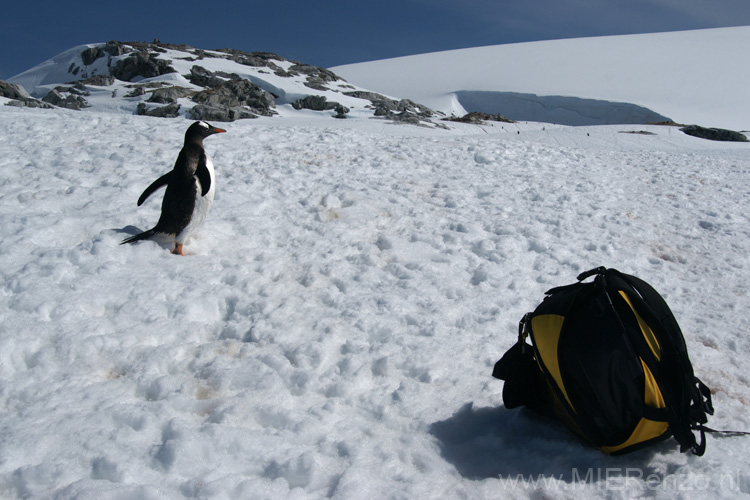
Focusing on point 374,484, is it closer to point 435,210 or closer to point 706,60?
point 435,210

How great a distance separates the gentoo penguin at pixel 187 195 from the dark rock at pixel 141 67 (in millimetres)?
36139

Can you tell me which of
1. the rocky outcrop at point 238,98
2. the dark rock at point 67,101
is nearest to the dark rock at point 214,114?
the rocky outcrop at point 238,98

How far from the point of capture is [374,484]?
222cm

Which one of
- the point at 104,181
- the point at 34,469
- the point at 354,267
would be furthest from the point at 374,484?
the point at 104,181

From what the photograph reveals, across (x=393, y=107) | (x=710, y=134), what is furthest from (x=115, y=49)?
(x=710, y=134)

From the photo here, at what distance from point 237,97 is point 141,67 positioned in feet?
46.7

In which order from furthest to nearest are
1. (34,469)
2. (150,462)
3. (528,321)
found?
(528,321) < (150,462) < (34,469)

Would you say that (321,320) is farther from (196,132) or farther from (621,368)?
(196,132)

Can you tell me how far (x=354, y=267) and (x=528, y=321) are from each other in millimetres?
2078

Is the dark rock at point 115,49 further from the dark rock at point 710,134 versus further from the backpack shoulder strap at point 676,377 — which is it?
the backpack shoulder strap at point 676,377

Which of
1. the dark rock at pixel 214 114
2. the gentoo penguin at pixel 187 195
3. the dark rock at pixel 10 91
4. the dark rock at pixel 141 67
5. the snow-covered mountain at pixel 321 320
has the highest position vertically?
the dark rock at pixel 141 67

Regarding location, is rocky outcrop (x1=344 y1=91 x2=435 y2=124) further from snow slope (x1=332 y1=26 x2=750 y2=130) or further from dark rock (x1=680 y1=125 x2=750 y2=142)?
snow slope (x1=332 y1=26 x2=750 y2=130)

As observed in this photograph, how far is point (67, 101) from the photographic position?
25.3 m

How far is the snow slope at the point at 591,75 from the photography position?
136 ft
